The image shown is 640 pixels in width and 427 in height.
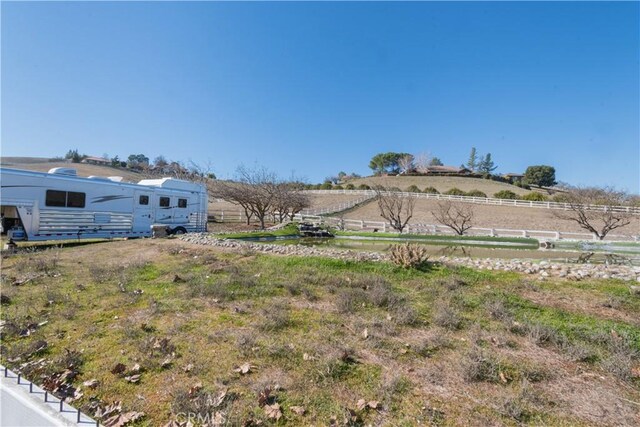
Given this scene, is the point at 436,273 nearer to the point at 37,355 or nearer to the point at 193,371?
the point at 193,371

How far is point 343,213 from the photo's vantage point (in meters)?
35.9

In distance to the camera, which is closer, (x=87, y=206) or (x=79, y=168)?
(x=87, y=206)

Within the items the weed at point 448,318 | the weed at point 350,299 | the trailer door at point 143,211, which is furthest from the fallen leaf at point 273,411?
the trailer door at point 143,211

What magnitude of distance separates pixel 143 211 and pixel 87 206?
2.27 meters

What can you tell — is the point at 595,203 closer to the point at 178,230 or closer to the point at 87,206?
the point at 178,230

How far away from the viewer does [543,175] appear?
69625 millimetres

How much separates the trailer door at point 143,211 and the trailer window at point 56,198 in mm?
2648

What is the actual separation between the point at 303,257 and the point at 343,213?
27.6 m

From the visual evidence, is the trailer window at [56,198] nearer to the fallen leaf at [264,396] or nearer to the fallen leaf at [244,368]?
the fallen leaf at [244,368]

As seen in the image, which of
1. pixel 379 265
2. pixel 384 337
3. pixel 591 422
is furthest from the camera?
pixel 379 265

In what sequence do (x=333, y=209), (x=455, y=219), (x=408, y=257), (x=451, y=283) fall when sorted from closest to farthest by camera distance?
(x=451, y=283) < (x=408, y=257) < (x=455, y=219) < (x=333, y=209)

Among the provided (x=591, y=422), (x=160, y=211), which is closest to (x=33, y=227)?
(x=160, y=211)

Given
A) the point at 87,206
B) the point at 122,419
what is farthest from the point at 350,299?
the point at 87,206

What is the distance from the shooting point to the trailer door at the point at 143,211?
14305 millimetres
